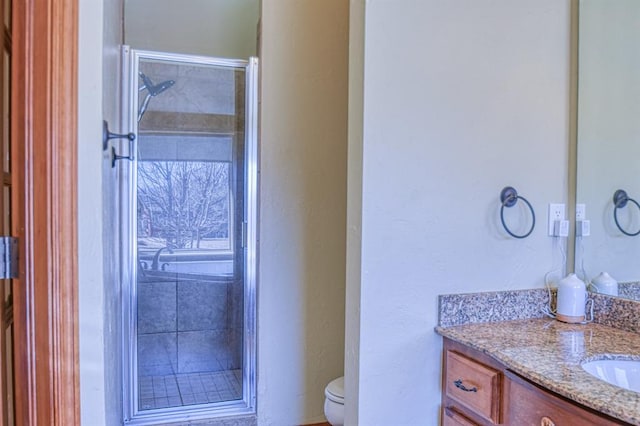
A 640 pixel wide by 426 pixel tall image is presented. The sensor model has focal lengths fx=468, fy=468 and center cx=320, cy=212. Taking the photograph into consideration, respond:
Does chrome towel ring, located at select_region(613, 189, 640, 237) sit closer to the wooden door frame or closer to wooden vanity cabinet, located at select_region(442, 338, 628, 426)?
wooden vanity cabinet, located at select_region(442, 338, 628, 426)

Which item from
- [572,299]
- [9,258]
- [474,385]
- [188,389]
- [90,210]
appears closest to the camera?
[9,258]

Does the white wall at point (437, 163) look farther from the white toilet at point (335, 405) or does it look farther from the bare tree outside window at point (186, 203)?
the bare tree outside window at point (186, 203)

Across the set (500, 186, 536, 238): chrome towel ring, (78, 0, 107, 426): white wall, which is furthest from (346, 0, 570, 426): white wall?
(78, 0, 107, 426): white wall

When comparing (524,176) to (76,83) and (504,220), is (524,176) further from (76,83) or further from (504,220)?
(76,83)

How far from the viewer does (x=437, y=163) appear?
166cm

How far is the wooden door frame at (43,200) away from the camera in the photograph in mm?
1031

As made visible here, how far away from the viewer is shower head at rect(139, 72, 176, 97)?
2.74 m

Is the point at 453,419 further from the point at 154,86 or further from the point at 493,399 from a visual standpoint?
the point at 154,86

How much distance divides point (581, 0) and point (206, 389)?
2761mm

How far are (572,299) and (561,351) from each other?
38cm

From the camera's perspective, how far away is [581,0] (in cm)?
184

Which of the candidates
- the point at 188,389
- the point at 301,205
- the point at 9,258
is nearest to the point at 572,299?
the point at 301,205

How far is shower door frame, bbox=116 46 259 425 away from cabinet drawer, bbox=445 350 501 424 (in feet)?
4.25

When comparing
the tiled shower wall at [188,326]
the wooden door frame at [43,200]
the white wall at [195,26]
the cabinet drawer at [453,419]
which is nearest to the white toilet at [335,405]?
the cabinet drawer at [453,419]
